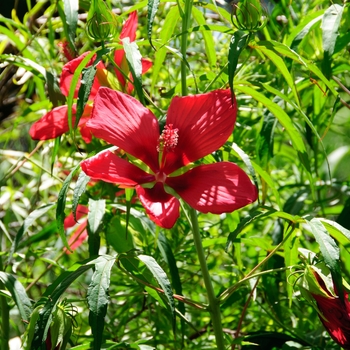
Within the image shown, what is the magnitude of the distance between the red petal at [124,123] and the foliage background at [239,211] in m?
0.03

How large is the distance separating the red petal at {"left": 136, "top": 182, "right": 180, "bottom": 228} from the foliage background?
5 centimetres

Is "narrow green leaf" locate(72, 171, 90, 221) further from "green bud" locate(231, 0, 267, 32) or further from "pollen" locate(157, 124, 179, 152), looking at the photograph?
"green bud" locate(231, 0, 267, 32)

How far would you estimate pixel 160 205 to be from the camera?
60cm

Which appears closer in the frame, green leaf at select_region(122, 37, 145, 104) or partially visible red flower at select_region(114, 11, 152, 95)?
green leaf at select_region(122, 37, 145, 104)

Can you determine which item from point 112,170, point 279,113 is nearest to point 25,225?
point 112,170

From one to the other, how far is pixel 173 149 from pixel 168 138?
0.01m

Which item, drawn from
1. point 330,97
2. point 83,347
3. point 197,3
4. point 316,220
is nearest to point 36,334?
point 83,347

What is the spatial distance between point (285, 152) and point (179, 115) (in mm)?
523

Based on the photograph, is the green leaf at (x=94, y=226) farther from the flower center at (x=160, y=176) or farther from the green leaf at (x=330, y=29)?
the green leaf at (x=330, y=29)

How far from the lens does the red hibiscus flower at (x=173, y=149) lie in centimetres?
60

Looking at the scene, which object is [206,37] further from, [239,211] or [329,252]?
[239,211]

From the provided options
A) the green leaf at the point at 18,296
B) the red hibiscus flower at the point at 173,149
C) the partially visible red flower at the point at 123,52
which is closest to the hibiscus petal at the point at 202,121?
the red hibiscus flower at the point at 173,149

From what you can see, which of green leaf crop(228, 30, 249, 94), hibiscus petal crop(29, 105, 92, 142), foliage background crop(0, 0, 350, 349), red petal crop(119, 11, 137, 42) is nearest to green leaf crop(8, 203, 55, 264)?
foliage background crop(0, 0, 350, 349)

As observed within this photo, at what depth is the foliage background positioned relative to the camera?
0.66m
